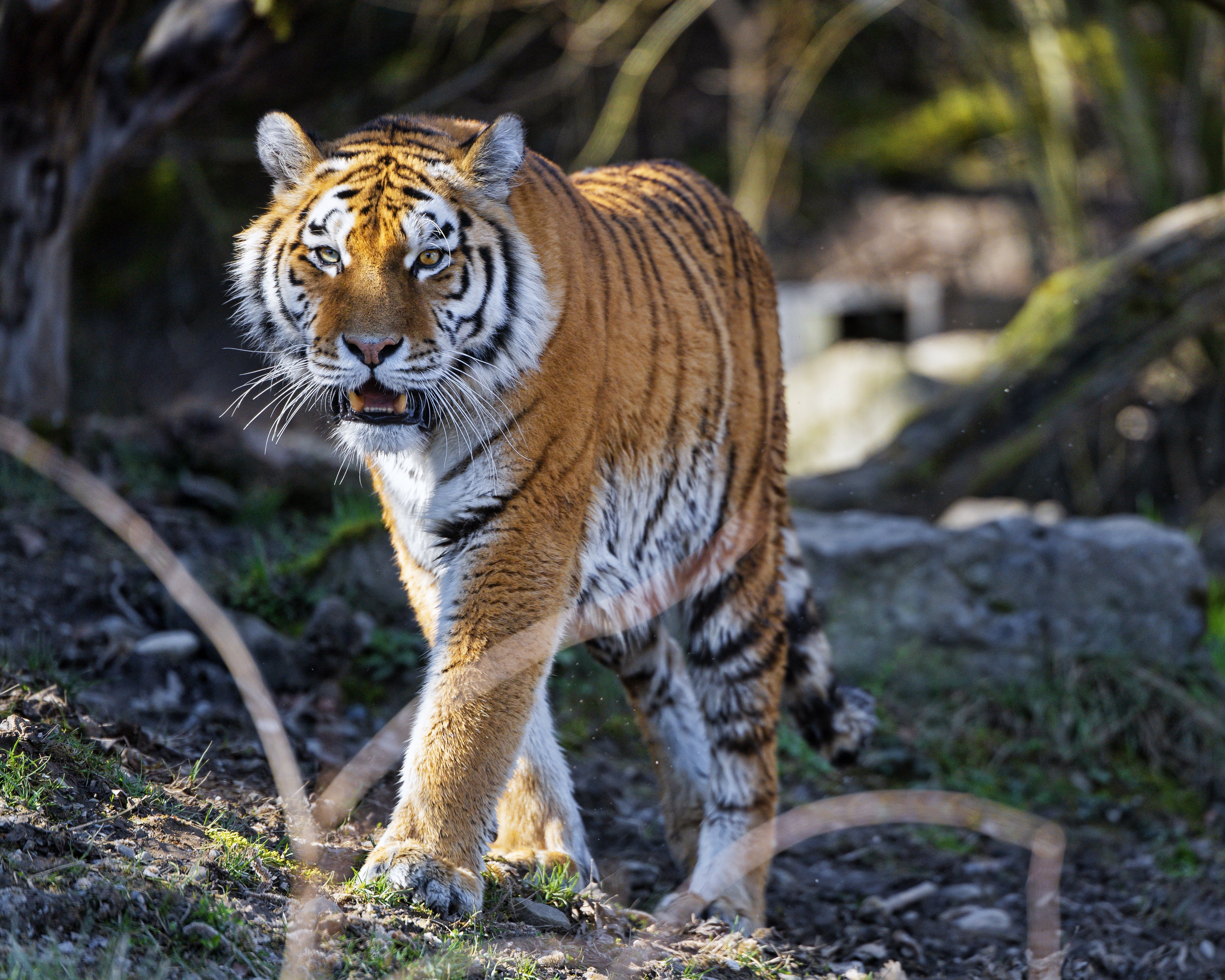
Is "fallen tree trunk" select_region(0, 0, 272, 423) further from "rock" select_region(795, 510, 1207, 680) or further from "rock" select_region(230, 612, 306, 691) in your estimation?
"rock" select_region(795, 510, 1207, 680)

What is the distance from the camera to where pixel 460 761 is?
2.71m

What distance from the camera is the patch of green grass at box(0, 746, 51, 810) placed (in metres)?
2.52

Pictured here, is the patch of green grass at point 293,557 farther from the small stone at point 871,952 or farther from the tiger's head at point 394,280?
the small stone at point 871,952

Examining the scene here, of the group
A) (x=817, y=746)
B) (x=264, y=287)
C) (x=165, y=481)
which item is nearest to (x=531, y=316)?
(x=264, y=287)

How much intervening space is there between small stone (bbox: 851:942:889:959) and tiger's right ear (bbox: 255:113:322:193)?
98.6 inches

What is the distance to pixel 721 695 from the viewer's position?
12.0 feet

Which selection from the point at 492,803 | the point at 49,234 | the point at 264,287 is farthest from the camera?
the point at 49,234

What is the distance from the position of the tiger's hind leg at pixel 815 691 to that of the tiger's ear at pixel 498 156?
1607 mm

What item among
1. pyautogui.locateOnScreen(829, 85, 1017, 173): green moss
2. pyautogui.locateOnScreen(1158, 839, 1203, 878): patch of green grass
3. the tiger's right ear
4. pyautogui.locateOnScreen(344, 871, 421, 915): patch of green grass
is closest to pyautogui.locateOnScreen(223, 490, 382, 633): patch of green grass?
the tiger's right ear

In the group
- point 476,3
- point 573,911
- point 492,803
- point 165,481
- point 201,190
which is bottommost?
point 573,911

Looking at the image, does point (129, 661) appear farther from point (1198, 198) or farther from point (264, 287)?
point (1198, 198)

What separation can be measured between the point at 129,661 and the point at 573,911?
6.35ft

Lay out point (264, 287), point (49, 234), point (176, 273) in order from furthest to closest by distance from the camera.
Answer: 1. point (176, 273)
2. point (49, 234)
3. point (264, 287)

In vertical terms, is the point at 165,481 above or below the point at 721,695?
above
